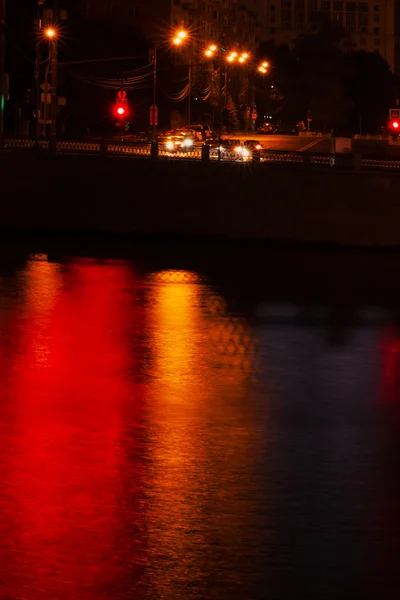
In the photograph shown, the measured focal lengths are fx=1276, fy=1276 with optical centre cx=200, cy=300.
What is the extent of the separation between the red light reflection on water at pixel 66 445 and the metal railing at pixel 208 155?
18.7 metres

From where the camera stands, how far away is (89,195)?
40312mm

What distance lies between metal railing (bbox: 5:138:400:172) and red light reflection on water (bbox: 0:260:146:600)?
18.7 meters

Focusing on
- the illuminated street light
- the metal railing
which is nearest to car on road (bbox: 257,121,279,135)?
the illuminated street light

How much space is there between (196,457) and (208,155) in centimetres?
2997

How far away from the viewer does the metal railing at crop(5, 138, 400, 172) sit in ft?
133

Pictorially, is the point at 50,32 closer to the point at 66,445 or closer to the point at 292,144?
the point at 292,144

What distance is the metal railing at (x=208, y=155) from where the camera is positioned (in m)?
40.5

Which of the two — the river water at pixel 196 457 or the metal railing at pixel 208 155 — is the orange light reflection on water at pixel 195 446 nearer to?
the river water at pixel 196 457

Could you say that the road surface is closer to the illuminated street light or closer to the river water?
the illuminated street light

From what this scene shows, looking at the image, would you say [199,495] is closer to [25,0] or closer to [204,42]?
[25,0]

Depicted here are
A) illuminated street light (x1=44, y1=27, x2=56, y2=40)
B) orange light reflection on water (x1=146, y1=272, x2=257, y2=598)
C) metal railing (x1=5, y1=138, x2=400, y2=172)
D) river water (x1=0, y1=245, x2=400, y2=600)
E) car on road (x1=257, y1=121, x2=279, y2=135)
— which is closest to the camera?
river water (x1=0, y1=245, x2=400, y2=600)

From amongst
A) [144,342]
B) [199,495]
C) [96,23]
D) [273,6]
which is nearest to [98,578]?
[199,495]


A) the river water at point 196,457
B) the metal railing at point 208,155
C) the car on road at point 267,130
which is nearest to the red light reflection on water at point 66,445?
the river water at point 196,457

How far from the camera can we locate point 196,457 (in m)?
11.1
